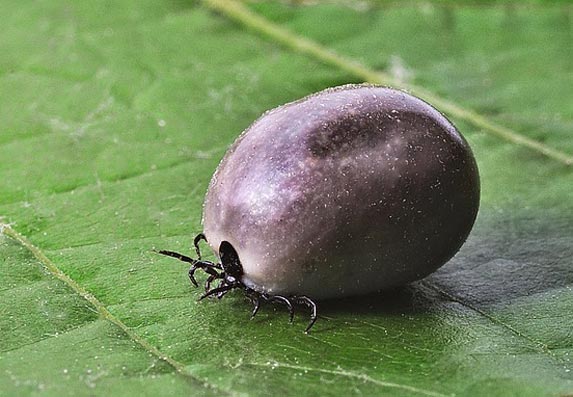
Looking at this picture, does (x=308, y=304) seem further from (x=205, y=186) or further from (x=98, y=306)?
(x=205, y=186)

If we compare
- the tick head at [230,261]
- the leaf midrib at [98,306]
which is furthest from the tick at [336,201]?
the leaf midrib at [98,306]

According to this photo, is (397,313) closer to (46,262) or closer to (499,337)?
(499,337)

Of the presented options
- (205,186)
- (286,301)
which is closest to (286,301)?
(286,301)

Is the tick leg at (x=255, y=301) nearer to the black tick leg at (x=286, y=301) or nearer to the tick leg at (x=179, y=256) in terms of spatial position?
the black tick leg at (x=286, y=301)

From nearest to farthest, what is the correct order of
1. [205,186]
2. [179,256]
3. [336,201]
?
[336,201], [179,256], [205,186]

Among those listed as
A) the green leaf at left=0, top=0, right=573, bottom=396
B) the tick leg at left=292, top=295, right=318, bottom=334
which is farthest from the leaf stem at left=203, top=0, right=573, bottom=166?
the tick leg at left=292, top=295, right=318, bottom=334

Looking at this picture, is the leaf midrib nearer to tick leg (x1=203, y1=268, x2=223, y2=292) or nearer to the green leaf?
the green leaf

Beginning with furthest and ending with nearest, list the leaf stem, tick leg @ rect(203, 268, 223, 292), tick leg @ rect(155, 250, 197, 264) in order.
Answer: the leaf stem < tick leg @ rect(155, 250, 197, 264) < tick leg @ rect(203, 268, 223, 292)
